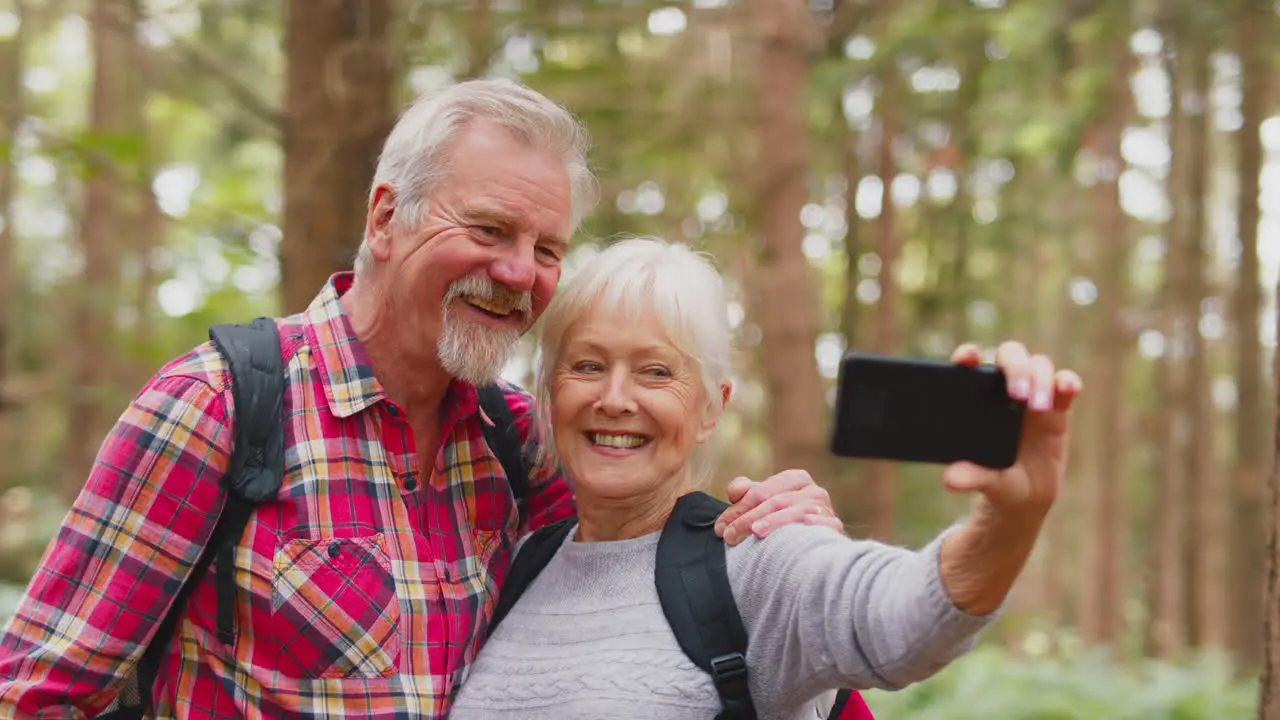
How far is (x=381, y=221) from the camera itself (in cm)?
284

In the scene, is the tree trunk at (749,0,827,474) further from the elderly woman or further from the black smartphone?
the black smartphone

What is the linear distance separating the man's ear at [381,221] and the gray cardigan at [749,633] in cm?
84

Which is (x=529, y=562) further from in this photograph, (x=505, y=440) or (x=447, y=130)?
(x=447, y=130)

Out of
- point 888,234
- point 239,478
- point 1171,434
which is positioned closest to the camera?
point 239,478

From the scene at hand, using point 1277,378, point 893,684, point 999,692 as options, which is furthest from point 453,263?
point 999,692

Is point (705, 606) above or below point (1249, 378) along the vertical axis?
below

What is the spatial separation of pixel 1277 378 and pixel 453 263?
2314 mm

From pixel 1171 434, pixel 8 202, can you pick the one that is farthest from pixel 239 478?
pixel 1171 434

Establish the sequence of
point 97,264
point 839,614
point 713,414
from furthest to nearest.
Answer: point 97,264, point 713,414, point 839,614

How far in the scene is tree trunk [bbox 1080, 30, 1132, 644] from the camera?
45.2 ft

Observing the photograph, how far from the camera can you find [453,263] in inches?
106

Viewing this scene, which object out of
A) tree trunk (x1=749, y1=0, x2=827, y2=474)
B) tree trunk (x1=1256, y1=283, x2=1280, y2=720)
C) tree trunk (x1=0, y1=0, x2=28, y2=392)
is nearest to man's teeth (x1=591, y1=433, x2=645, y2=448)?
tree trunk (x1=1256, y1=283, x2=1280, y2=720)

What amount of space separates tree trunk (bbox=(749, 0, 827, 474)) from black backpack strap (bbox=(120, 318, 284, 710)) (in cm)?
505

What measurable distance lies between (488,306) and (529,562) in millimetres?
636
